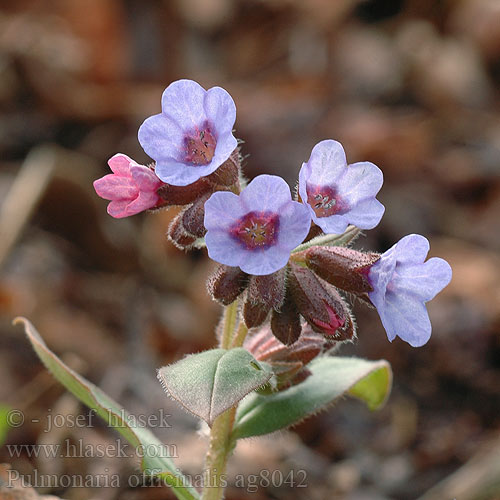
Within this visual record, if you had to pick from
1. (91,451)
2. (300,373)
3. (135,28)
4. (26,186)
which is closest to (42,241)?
(26,186)

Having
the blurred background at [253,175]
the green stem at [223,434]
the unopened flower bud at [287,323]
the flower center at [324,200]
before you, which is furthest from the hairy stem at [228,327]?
the blurred background at [253,175]

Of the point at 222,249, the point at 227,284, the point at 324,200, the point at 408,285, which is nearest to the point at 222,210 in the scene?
the point at 222,249

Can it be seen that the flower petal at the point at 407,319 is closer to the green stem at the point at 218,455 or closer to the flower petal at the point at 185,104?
the green stem at the point at 218,455

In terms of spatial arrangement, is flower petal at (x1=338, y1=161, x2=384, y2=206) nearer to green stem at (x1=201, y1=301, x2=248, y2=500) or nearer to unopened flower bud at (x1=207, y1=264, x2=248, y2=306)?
unopened flower bud at (x1=207, y1=264, x2=248, y2=306)

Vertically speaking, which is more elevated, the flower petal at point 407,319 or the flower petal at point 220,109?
the flower petal at point 220,109

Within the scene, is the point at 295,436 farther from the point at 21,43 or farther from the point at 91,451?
the point at 21,43

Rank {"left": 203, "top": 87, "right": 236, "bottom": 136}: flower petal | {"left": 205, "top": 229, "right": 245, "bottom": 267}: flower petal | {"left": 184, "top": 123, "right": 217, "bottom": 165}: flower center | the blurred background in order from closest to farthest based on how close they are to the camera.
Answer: {"left": 205, "top": 229, "right": 245, "bottom": 267}: flower petal → {"left": 203, "top": 87, "right": 236, "bottom": 136}: flower petal → {"left": 184, "top": 123, "right": 217, "bottom": 165}: flower center → the blurred background

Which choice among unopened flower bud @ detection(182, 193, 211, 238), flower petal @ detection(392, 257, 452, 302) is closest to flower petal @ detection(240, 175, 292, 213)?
unopened flower bud @ detection(182, 193, 211, 238)

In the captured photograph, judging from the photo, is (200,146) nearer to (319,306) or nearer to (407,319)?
(319,306)
